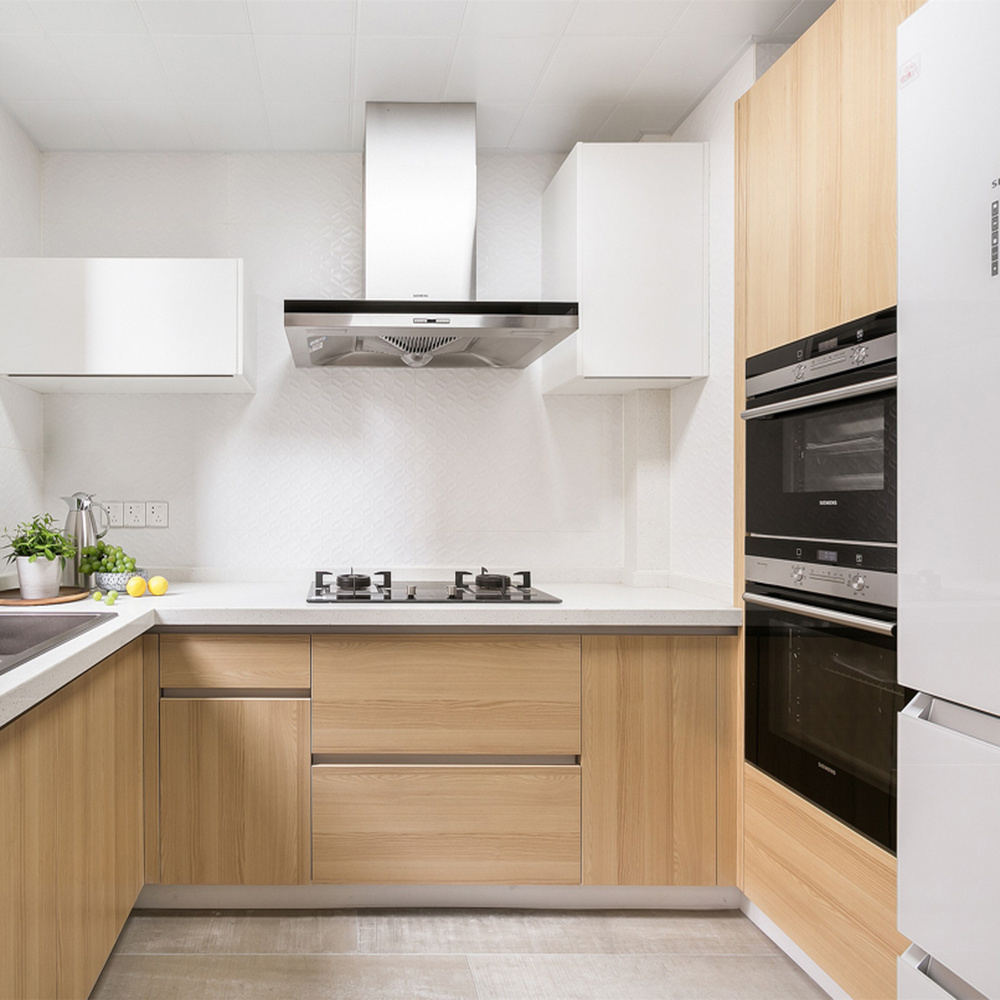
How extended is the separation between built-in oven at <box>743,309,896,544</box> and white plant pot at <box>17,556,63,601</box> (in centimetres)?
197

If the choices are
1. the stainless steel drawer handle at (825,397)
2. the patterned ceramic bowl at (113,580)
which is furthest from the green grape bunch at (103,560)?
the stainless steel drawer handle at (825,397)

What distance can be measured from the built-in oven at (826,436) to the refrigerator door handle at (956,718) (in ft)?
1.37

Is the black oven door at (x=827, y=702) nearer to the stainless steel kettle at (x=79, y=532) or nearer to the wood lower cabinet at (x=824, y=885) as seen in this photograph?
the wood lower cabinet at (x=824, y=885)

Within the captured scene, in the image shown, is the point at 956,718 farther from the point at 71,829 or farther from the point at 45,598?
the point at 45,598

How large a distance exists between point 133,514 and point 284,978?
1.63 metres

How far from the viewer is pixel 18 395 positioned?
2.64m

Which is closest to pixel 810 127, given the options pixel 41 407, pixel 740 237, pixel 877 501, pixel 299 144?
pixel 740 237

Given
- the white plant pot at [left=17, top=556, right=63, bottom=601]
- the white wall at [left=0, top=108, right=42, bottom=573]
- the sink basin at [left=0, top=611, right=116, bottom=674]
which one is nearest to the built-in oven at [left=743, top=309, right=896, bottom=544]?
the sink basin at [left=0, top=611, right=116, bottom=674]

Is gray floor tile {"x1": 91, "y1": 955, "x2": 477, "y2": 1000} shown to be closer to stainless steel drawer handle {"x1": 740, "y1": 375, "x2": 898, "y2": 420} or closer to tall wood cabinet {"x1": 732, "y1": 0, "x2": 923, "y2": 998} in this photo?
tall wood cabinet {"x1": 732, "y1": 0, "x2": 923, "y2": 998}

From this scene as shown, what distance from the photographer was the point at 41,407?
282 cm

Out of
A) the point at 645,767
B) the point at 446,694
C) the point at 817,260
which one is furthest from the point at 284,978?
the point at 817,260

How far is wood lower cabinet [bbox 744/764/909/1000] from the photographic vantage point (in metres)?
1.55

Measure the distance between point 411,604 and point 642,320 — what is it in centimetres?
111

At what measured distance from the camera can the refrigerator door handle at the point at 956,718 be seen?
3.35ft
